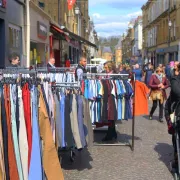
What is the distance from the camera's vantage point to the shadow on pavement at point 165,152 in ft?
20.5

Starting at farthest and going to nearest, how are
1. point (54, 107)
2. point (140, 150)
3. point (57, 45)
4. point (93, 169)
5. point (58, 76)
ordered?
1. point (57, 45)
2. point (58, 76)
3. point (140, 150)
4. point (93, 169)
5. point (54, 107)

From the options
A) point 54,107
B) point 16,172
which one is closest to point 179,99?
point 54,107

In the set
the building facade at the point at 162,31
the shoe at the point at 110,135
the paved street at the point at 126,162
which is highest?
the building facade at the point at 162,31

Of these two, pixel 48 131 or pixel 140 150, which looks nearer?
pixel 48 131

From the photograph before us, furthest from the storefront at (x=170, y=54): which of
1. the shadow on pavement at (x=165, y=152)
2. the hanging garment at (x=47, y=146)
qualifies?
the hanging garment at (x=47, y=146)

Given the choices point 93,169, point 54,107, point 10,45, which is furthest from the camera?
point 10,45

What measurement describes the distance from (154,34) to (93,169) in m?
51.4

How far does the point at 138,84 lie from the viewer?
6.95 metres

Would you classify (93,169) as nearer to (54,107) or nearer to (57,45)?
(54,107)

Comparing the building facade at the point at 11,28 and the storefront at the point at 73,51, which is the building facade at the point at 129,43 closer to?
the storefront at the point at 73,51

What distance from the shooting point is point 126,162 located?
609 centimetres

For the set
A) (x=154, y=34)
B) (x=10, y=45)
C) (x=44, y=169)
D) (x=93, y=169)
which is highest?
(x=154, y=34)

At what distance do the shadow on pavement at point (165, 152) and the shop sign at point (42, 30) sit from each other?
32.9ft

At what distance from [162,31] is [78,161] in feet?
146
